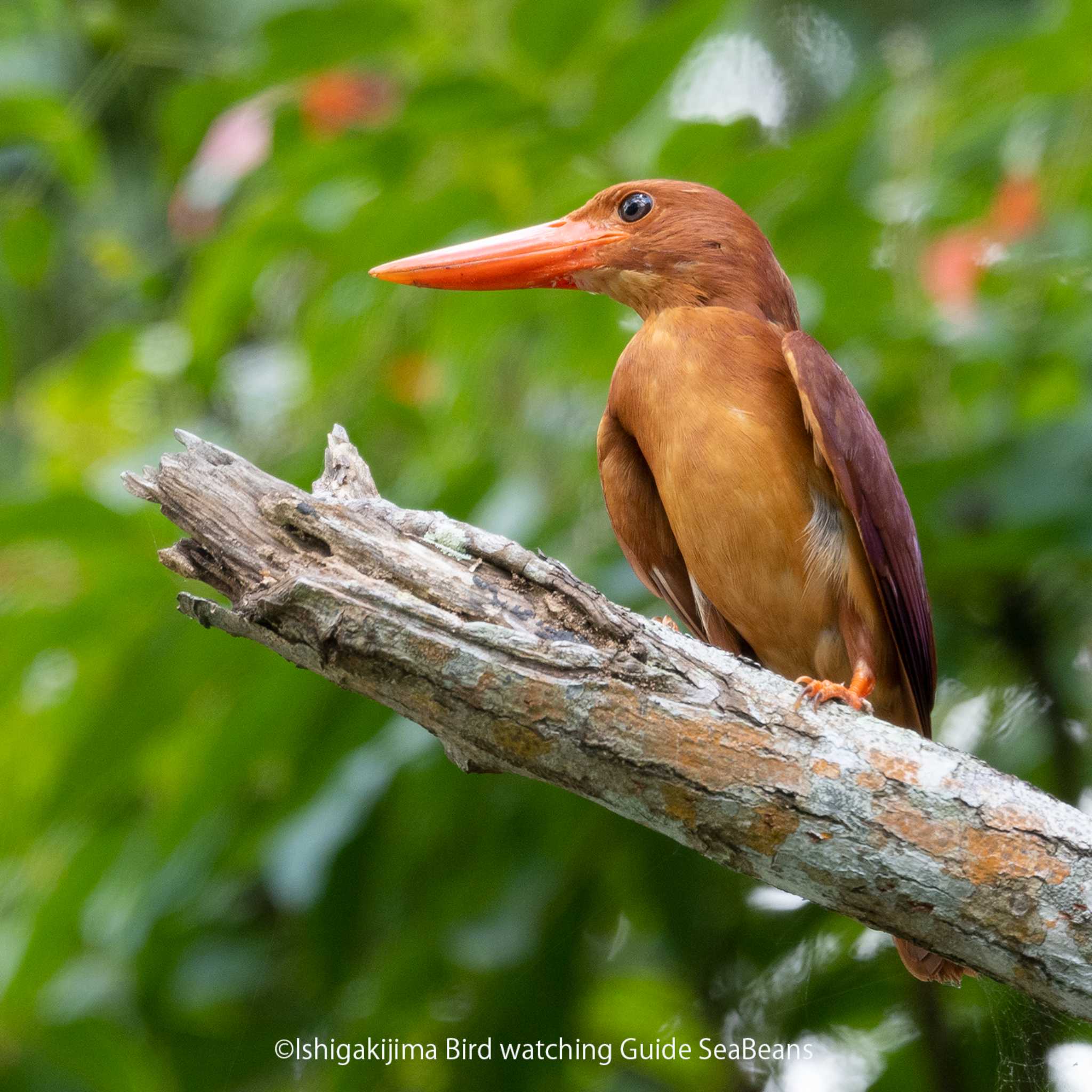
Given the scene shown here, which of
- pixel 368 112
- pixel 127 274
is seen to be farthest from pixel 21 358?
pixel 368 112

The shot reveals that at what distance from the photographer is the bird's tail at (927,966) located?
2.58 metres

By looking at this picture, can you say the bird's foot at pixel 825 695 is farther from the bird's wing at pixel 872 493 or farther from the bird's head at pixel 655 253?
the bird's head at pixel 655 253

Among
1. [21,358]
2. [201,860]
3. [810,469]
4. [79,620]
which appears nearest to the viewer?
[810,469]

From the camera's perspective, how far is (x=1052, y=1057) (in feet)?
8.48

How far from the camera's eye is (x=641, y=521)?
3.06 metres

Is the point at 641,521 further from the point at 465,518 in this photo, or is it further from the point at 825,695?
the point at 825,695

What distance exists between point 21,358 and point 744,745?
5.70 metres

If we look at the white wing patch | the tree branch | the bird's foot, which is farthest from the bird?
the tree branch

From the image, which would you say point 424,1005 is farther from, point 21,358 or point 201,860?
point 21,358

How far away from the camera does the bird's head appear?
9.95 ft

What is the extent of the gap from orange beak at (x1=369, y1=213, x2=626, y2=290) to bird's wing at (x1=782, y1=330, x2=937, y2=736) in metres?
0.58

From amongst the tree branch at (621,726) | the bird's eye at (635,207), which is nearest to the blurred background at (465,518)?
the bird's eye at (635,207)

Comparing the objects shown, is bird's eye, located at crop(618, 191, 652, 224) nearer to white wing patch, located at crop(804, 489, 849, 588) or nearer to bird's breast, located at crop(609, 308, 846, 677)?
bird's breast, located at crop(609, 308, 846, 677)

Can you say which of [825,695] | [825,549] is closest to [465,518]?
[825,549]
